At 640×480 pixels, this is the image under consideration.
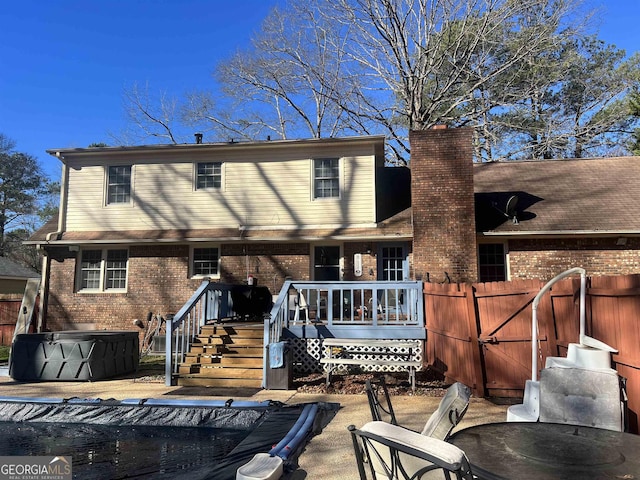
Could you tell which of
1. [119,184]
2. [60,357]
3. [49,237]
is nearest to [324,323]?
[60,357]

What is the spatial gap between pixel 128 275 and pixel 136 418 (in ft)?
27.7

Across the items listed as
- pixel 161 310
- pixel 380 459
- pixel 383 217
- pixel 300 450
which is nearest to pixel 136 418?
pixel 300 450

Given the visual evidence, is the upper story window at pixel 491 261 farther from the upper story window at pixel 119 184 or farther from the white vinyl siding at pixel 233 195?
the upper story window at pixel 119 184

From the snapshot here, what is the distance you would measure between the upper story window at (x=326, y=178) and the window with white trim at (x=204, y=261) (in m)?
3.45

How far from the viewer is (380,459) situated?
6.89ft

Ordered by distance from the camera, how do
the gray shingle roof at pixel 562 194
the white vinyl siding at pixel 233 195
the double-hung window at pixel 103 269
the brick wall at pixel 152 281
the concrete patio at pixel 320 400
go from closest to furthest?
1. the concrete patio at pixel 320 400
2. the gray shingle roof at pixel 562 194
3. the brick wall at pixel 152 281
4. the white vinyl siding at pixel 233 195
5. the double-hung window at pixel 103 269

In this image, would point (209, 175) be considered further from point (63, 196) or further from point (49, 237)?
point (49, 237)

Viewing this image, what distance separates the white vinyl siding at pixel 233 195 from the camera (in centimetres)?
1293

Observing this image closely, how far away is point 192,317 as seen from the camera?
1014 cm

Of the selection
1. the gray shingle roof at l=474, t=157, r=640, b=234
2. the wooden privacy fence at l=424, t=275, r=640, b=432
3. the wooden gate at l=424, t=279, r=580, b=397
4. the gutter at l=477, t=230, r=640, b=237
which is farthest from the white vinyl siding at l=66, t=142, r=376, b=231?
the wooden gate at l=424, t=279, r=580, b=397

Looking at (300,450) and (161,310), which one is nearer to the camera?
(300,450)

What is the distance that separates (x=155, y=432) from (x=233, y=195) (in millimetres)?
8799

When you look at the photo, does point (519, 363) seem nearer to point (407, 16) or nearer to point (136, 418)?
point (136, 418)

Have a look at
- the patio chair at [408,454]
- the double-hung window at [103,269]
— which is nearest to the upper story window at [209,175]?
the double-hung window at [103,269]
